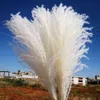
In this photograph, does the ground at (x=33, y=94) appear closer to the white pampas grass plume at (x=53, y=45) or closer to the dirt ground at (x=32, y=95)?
the dirt ground at (x=32, y=95)

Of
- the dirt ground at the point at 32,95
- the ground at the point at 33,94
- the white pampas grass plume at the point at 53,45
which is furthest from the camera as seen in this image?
the ground at the point at 33,94

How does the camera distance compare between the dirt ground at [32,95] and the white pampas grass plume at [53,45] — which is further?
the dirt ground at [32,95]

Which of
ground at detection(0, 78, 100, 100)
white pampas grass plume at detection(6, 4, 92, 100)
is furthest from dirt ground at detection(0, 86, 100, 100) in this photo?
white pampas grass plume at detection(6, 4, 92, 100)

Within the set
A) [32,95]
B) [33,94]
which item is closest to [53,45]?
[32,95]

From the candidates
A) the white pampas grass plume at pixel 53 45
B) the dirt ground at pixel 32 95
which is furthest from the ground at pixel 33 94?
the white pampas grass plume at pixel 53 45

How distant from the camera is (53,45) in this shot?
271 cm

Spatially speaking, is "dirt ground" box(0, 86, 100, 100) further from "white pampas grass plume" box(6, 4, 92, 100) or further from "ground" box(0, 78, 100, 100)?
"white pampas grass plume" box(6, 4, 92, 100)

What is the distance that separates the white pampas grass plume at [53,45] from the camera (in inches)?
107

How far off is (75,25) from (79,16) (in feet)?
0.56

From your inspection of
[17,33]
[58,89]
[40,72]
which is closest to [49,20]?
[17,33]

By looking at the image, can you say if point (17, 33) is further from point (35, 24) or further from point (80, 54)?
point (80, 54)

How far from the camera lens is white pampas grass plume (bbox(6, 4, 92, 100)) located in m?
2.71

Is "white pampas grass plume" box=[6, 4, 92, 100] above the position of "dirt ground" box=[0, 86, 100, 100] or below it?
above

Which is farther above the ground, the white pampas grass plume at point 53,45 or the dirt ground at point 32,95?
the white pampas grass plume at point 53,45
